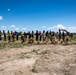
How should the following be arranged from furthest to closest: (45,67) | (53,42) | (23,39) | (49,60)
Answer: (23,39) → (53,42) → (49,60) → (45,67)

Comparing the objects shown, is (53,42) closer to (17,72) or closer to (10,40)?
(10,40)

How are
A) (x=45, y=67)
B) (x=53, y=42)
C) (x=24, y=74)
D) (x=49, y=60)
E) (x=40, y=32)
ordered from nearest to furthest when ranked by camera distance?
1. (x=24, y=74)
2. (x=45, y=67)
3. (x=49, y=60)
4. (x=53, y=42)
5. (x=40, y=32)

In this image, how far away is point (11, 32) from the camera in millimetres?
34594

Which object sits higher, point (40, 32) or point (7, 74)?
point (40, 32)

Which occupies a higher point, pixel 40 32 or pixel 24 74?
pixel 40 32

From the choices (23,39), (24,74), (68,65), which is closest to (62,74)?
(68,65)

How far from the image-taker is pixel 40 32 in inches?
1396

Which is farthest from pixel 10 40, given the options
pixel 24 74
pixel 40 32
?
pixel 24 74

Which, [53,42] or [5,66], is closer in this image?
[5,66]

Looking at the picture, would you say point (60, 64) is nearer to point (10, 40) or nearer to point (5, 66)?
point (5, 66)

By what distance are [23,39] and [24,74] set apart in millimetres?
22374

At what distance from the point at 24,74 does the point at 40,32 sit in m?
24.7


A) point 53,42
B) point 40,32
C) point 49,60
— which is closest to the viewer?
point 49,60

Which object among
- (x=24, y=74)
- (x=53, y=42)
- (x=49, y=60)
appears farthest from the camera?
(x=53, y=42)
